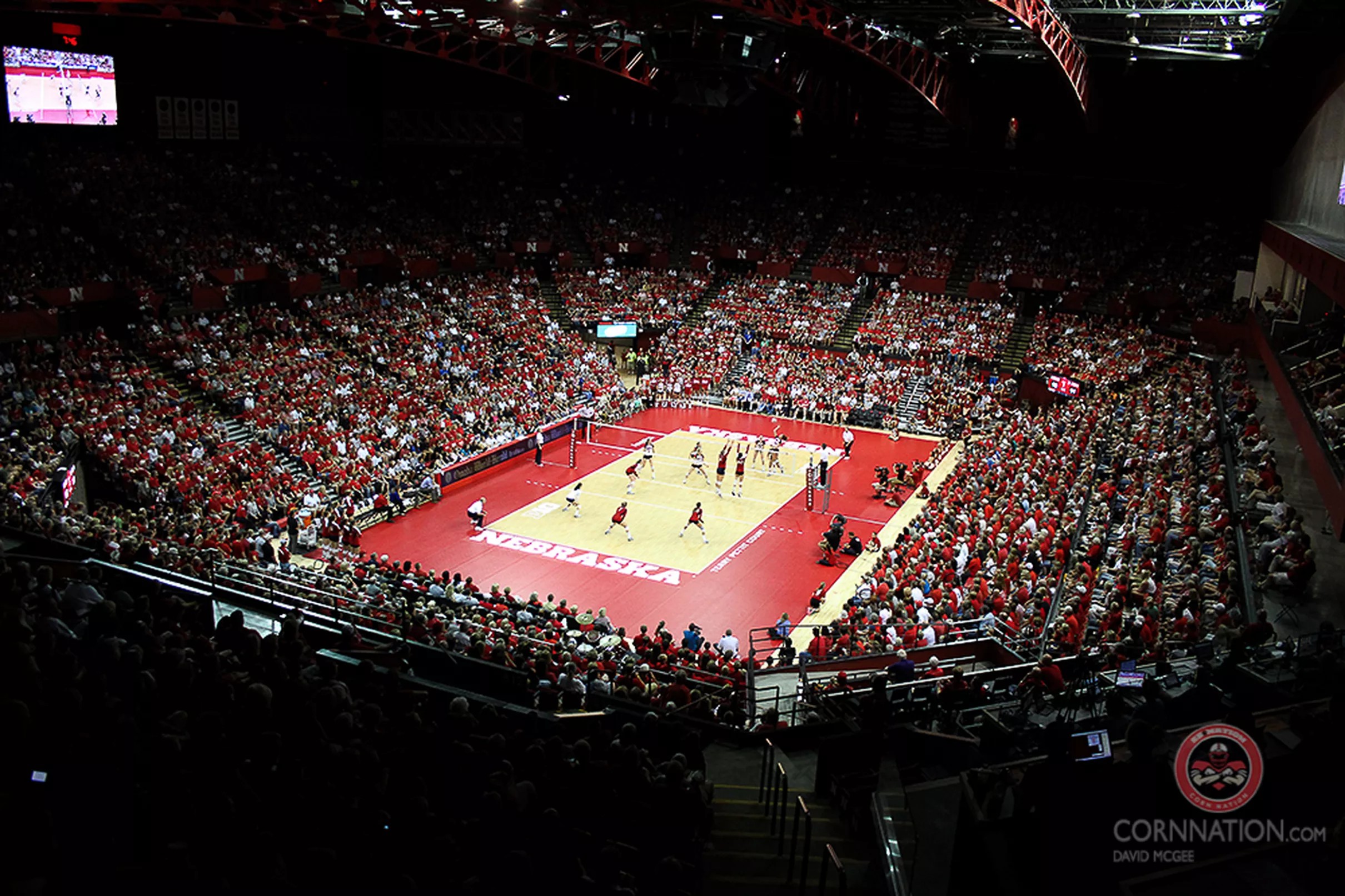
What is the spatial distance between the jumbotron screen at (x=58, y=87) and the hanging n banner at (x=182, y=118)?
2.46 metres

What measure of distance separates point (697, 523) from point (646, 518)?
218 cm

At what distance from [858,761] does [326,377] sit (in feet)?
96.6

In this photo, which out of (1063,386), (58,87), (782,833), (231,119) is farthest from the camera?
(231,119)

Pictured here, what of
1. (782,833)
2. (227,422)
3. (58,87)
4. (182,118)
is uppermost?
(58,87)

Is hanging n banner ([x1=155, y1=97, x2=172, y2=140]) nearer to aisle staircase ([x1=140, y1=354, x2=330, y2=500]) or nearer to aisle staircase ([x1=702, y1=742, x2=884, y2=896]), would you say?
aisle staircase ([x1=140, y1=354, x2=330, y2=500])

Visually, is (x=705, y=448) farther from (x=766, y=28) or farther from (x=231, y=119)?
(x=231, y=119)

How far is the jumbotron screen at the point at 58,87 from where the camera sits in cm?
3800

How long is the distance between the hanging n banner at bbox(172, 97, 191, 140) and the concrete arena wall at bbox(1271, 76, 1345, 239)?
140ft

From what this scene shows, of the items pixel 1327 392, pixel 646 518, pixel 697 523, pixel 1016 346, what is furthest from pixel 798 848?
pixel 1016 346

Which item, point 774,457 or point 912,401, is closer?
point 774,457

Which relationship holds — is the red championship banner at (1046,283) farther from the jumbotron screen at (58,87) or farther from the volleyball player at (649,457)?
the jumbotron screen at (58,87)

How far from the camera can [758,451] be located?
39125 mm

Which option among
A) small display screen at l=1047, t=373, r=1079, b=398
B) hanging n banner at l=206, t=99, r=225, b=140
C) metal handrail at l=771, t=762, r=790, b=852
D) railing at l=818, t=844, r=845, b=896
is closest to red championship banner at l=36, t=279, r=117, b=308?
hanging n banner at l=206, t=99, r=225, b=140

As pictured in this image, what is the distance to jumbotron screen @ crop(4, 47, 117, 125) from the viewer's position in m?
38.0
